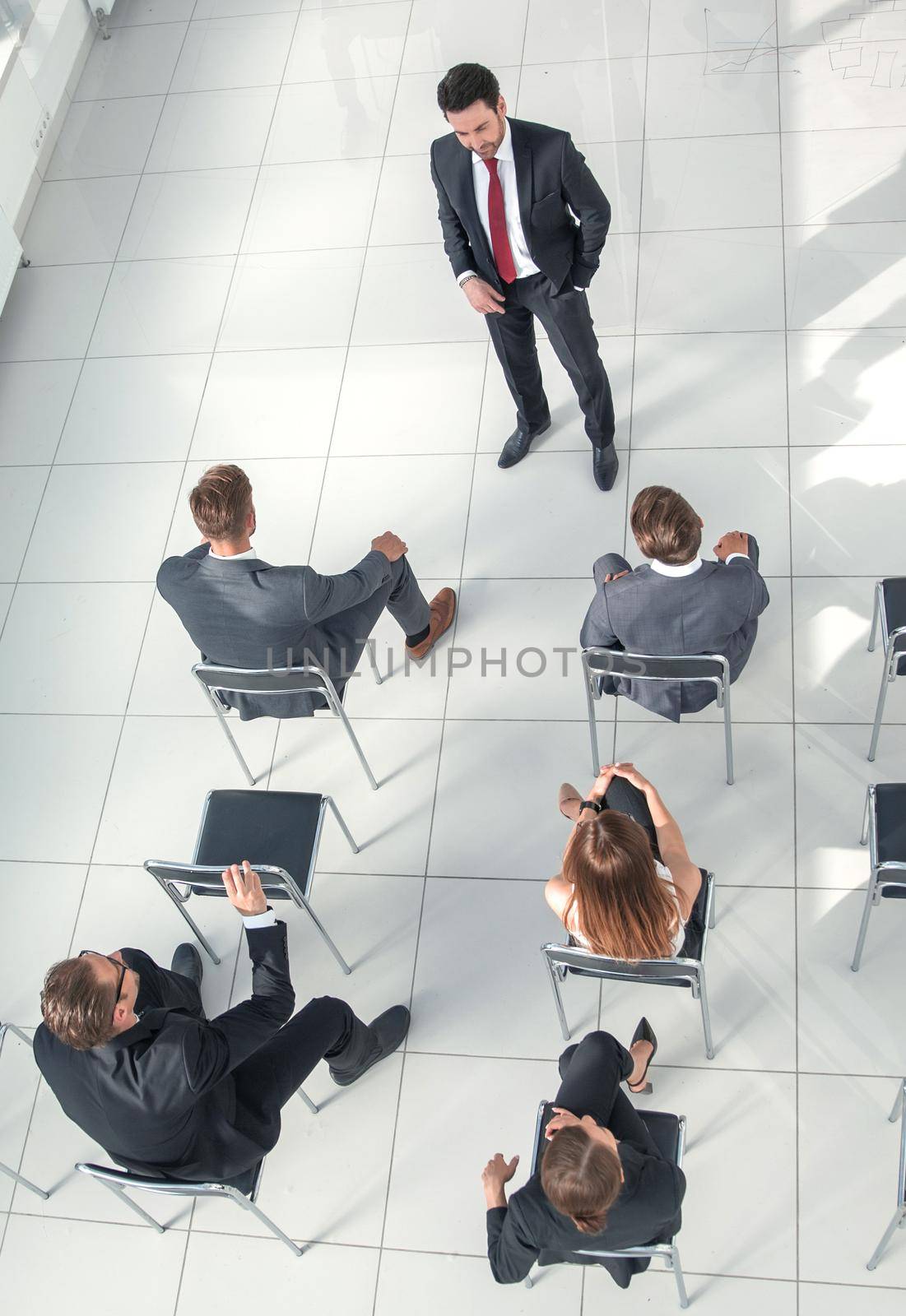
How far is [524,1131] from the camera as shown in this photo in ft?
9.68

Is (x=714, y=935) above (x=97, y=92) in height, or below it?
below

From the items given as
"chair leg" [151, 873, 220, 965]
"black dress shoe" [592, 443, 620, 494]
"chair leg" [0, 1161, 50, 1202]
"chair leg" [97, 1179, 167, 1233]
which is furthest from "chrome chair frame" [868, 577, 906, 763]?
"chair leg" [0, 1161, 50, 1202]

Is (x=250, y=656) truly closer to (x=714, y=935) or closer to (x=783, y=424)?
(x=714, y=935)

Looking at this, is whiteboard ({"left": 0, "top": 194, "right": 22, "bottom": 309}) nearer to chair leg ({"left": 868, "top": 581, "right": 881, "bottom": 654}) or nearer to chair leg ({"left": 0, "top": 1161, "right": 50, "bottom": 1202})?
chair leg ({"left": 0, "top": 1161, "right": 50, "bottom": 1202})

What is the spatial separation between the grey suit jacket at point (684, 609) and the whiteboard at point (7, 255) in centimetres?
351

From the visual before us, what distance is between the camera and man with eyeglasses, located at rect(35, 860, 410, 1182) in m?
2.38

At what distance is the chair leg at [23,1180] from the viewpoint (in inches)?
116

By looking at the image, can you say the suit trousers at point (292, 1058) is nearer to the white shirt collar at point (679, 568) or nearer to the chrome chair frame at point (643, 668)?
the chrome chair frame at point (643, 668)

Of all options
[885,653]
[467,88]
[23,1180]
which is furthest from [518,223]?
[23,1180]

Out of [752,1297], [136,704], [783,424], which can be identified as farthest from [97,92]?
[752,1297]

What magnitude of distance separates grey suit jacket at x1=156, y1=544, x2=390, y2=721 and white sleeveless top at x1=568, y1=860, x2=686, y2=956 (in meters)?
1.05

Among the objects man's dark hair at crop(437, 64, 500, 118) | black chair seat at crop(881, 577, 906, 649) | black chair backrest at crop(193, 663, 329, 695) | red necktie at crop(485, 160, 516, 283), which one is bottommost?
black chair seat at crop(881, 577, 906, 649)

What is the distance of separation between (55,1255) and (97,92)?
5394mm

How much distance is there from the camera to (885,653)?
3020 mm
